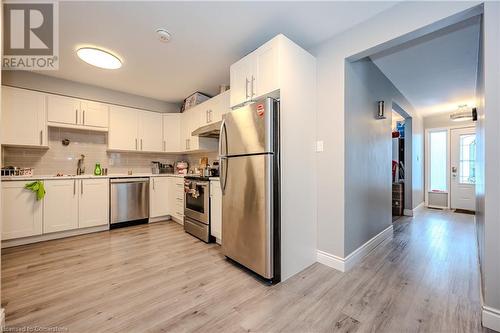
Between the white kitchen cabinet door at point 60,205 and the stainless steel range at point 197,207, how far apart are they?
5.30 ft

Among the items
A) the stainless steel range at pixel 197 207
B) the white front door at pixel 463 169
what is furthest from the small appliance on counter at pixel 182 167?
the white front door at pixel 463 169

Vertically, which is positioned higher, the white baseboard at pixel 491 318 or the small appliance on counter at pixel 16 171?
the small appliance on counter at pixel 16 171

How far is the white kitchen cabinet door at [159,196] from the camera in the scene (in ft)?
12.9

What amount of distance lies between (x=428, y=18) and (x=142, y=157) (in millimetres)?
4665

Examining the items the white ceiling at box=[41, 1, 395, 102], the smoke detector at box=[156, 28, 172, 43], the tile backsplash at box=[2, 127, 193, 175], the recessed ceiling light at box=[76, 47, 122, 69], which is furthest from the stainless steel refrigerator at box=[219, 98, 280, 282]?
the tile backsplash at box=[2, 127, 193, 175]

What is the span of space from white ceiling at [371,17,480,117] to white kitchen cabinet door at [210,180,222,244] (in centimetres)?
258

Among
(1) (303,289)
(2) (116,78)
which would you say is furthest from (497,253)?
(2) (116,78)

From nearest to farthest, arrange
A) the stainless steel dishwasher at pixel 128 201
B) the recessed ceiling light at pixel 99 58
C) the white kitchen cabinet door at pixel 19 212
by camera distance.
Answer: the recessed ceiling light at pixel 99 58
the white kitchen cabinet door at pixel 19 212
the stainless steel dishwasher at pixel 128 201

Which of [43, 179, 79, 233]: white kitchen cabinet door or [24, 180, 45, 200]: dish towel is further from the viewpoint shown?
[43, 179, 79, 233]: white kitchen cabinet door

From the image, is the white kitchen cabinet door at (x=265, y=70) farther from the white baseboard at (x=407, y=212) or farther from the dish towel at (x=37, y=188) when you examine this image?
the white baseboard at (x=407, y=212)

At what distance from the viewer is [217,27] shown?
7.02 ft

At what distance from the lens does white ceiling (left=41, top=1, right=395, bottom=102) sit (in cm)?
189

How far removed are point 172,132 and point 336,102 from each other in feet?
11.0

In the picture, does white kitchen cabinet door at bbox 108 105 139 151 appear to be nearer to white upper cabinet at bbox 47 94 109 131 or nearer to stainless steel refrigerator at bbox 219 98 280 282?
white upper cabinet at bbox 47 94 109 131
